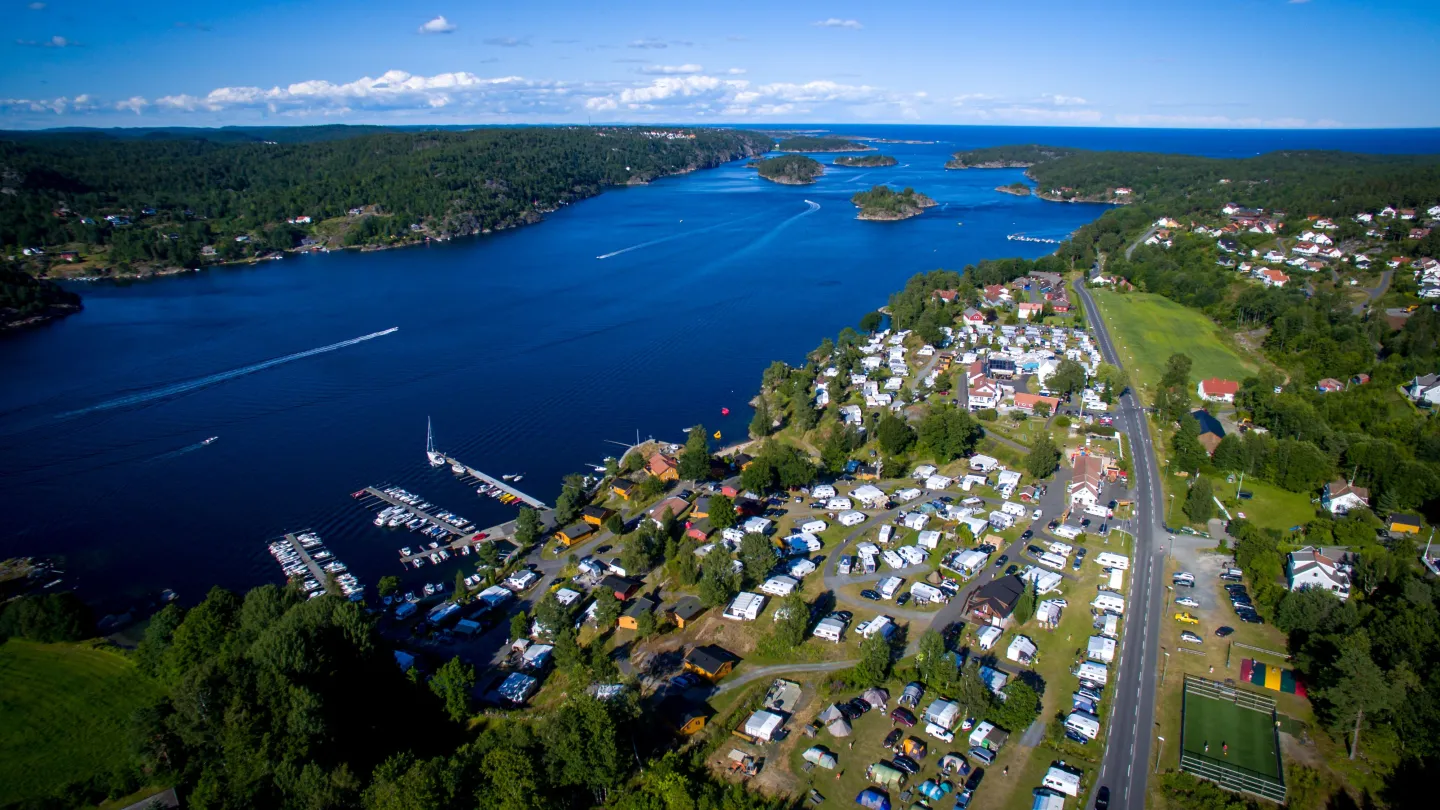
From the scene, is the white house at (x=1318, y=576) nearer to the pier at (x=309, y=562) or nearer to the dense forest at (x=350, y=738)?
the dense forest at (x=350, y=738)

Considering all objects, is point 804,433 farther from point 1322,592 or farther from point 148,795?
point 148,795

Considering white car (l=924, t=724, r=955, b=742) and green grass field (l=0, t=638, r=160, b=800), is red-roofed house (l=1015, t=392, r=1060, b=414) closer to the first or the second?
white car (l=924, t=724, r=955, b=742)

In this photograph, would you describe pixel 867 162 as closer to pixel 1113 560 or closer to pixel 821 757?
pixel 1113 560

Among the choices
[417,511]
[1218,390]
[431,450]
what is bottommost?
[417,511]

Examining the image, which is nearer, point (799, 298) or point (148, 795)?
point (148, 795)

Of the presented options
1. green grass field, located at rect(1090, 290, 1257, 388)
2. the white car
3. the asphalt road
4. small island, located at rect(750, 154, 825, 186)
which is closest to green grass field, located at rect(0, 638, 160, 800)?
the white car

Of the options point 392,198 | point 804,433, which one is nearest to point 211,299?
point 392,198

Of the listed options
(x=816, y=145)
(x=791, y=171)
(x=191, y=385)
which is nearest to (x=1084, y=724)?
(x=191, y=385)
